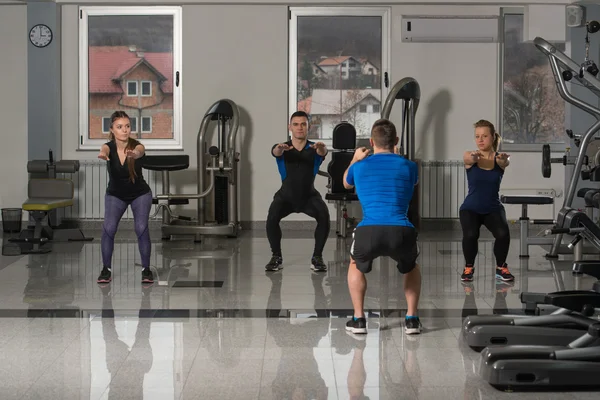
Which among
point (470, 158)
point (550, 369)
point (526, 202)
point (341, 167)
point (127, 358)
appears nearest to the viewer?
point (550, 369)

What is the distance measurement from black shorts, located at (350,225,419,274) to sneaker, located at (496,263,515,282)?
205cm

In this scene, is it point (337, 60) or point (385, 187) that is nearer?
point (385, 187)

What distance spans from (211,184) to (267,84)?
1444 mm

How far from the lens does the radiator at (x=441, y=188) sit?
9.96 meters

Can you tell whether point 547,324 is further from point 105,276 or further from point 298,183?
point 105,276

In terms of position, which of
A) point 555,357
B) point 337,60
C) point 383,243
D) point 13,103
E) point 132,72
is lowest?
point 555,357

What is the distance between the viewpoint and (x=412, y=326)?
15.8ft

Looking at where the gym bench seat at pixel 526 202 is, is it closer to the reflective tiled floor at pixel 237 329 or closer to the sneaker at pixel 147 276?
the reflective tiled floor at pixel 237 329

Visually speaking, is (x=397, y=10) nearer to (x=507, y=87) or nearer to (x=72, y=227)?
(x=507, y=87)

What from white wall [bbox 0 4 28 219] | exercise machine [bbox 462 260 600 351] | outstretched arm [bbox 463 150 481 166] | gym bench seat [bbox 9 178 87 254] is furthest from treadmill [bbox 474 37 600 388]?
white wall [bbox 0 4 28 219]

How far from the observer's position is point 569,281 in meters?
6.61

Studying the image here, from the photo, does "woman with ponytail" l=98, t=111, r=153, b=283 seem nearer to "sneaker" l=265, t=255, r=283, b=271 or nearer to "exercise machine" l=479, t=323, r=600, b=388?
"sneaker" l=265, t=255, r=283, b=271

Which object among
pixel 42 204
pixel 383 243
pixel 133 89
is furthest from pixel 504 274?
pixel 133 89

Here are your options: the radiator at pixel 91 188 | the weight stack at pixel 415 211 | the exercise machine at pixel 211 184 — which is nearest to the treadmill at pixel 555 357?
the exercise machine at pixel 211 184
